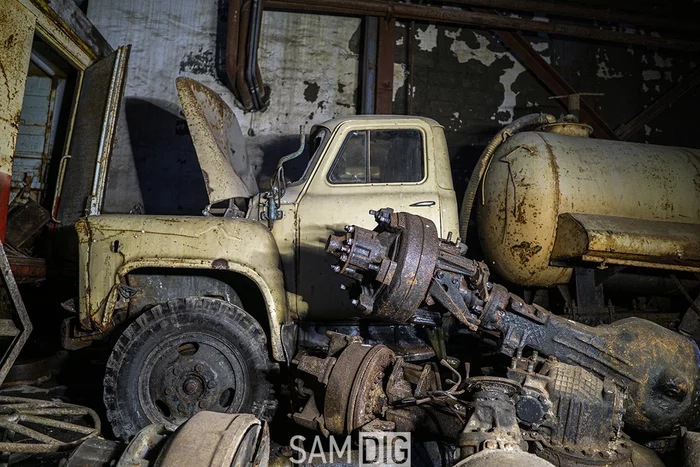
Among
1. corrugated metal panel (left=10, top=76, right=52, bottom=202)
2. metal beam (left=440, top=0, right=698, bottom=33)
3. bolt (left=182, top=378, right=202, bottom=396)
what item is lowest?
bolt (left=182, top=378, right=202, bottom=396)

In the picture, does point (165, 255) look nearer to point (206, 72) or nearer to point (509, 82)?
point (206, 72)

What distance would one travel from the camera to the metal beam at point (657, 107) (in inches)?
233

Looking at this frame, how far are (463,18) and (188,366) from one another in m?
5.28

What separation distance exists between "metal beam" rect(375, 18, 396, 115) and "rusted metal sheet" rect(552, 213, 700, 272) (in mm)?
3020

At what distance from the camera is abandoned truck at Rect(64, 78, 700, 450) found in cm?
267

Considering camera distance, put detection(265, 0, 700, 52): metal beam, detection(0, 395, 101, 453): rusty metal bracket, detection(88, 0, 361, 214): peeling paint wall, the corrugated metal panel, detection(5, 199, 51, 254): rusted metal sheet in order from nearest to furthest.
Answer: detection(0, 395, 101, 453): rusty metal bracket < detection(5, 199, 51, 254): rusted metal sheet < the corrugated metal panel < detection(265, 0, 700, 52): metal beam < detection(88, 0, 361, 214): peeling paint wall

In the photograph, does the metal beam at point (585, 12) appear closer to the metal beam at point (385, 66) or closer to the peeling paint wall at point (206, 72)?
the metal beam at point (385, 66)

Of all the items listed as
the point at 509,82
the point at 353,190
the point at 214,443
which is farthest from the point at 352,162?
the point at 509,82

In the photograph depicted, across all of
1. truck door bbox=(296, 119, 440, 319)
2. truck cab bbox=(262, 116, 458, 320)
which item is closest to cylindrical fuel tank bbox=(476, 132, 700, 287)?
truck cab bbox=(262, 116, 458, 320)

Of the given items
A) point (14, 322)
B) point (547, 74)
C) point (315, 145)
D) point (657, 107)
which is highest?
point (547, 74)

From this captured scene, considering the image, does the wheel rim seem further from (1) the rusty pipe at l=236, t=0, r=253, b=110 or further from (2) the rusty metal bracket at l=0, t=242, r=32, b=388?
(1) the rusty pipe at l=236, t=0, r=253, b=110

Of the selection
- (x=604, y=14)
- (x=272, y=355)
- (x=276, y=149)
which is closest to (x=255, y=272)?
(x=272, y=355)

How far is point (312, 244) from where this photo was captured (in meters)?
3.04

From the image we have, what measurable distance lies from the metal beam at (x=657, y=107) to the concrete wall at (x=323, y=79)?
0.47ft
